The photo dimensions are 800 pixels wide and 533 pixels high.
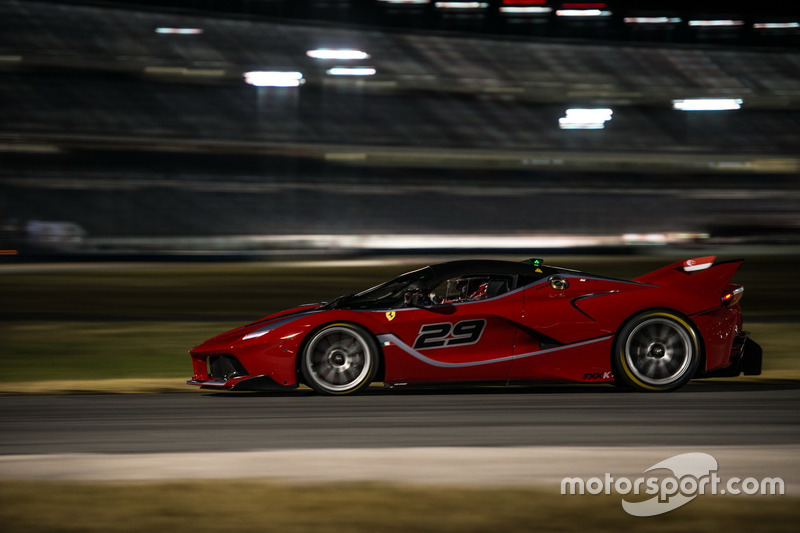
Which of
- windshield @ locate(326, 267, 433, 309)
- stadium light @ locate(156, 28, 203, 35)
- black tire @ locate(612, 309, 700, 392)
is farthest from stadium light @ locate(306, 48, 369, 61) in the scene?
black tire @ locate(612, 309, 700, 392)

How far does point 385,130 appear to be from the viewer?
1474 inches

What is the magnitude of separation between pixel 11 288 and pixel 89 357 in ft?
31.0

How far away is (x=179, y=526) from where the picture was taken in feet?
11.6

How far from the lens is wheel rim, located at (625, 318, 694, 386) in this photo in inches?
261

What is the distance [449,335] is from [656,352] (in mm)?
1485

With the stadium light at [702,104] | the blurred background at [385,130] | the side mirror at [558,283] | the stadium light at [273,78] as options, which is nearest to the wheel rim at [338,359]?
the side mirror at [558,283]

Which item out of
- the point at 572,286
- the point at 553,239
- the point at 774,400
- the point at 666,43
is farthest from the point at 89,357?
the point at 666,43

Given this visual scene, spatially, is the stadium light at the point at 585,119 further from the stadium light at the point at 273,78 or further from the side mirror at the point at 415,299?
the side mirror at the point at 415,299

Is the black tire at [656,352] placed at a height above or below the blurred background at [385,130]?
below

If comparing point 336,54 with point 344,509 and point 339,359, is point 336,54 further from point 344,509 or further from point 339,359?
point 344,509

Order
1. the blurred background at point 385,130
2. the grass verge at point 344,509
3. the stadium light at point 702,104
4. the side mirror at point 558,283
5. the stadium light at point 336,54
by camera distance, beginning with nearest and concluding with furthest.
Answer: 1. the grass verge at point 344,509
2. the side mirror at point 558,283
3. the blurred background at point 385,130
4. the stadium light at point 336,54
5. the stadium light at point 702,104

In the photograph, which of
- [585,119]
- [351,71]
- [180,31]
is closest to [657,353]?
[351,71]

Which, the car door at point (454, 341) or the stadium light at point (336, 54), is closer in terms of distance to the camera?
the car door at point (454, 341)

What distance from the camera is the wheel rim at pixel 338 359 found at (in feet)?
21.3
